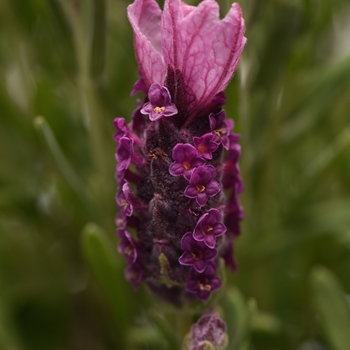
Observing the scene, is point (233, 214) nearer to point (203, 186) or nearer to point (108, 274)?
point (203, 186)

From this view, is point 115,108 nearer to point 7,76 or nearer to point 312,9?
point 312,9

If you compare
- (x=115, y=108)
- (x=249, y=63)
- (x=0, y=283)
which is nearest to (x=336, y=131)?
(x=249, y=63)

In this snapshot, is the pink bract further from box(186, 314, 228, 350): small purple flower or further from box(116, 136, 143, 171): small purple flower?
box(186, 314, 228, 350): small purple flower

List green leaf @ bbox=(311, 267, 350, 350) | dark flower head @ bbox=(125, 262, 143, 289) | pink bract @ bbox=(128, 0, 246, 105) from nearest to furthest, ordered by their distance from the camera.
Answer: pink bract @ bbox=(128, 0, 246, 105), dark flower head @ bbox=(125, 262, 143, 289), green leaf @ bbox=(311, 267, 350, 350)

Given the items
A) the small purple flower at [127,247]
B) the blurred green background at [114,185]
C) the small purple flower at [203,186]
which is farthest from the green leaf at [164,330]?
the small purple flower at [203,186]

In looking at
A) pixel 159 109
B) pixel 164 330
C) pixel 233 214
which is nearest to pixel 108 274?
pixel 164 330

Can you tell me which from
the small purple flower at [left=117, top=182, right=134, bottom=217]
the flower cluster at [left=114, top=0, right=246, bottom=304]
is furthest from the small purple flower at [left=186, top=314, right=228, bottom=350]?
the small purple flower at [left=117, top=182, right=134, bottom=217]

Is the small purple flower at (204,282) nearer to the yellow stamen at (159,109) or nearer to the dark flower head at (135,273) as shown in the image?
the dark flower head at (135,273)
